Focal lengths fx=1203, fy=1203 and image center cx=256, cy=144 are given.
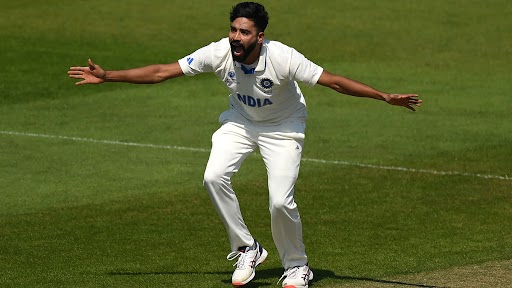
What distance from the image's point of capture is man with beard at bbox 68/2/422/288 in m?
10.8

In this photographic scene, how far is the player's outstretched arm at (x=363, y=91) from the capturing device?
35.0 feet

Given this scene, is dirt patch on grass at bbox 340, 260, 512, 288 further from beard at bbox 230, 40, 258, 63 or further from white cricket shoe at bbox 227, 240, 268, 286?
beard at bbox 230, 40, 258, 63

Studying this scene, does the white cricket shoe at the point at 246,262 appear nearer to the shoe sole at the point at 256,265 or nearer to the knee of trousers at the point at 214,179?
the shoe sole at the point at 256,265

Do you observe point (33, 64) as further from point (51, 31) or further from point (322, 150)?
point (322, 150)

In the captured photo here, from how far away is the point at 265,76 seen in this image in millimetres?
10867

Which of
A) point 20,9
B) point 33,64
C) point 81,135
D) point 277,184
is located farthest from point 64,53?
point 277,184

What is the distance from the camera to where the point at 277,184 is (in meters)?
10.9

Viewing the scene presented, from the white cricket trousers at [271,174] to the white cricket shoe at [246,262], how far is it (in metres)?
0.08

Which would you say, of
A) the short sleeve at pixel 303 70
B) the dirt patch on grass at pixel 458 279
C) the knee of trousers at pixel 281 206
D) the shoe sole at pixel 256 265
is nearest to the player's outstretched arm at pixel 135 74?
the short sleeve at pixel 303 70

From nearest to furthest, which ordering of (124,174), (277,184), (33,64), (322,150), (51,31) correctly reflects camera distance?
(277,184)
(124,174)
(322,150)
(33,64)
(51,31)

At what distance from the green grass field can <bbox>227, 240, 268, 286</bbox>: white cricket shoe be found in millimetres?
283

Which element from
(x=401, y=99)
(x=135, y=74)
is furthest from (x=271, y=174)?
(x=135, y=74)

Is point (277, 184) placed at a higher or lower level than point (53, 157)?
higher

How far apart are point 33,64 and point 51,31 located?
9.43 feet
